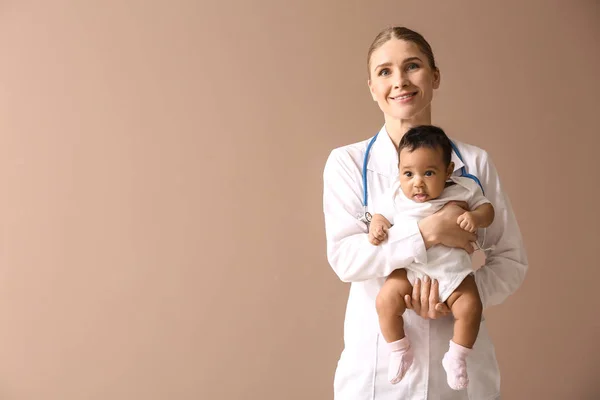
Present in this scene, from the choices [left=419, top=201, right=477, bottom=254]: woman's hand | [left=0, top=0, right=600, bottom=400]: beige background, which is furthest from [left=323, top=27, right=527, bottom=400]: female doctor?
[left=0, top=0, right=600, bottom=400]: beige background

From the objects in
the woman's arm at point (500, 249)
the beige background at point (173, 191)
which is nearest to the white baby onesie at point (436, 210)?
the woman's arm at point (500, 249)

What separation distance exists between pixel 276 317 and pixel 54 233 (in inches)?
47.4

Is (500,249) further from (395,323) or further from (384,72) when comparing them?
(384,72)

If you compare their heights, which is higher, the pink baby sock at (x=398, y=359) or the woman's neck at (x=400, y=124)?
the woman's neck at (x=400, y=124)

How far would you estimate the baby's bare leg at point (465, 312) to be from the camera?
67.7 inches

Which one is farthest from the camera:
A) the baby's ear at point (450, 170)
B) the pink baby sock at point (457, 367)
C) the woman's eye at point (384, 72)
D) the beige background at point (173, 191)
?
the beige background at point (173, 191)

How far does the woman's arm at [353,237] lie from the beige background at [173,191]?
5.08 feet

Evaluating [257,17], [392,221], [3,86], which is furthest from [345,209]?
[3,86]

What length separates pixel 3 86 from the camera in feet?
11.4

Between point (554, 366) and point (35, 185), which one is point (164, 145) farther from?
point (554, 366)

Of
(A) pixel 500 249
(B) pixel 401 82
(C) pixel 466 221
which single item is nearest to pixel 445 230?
(C) pixel 466 221

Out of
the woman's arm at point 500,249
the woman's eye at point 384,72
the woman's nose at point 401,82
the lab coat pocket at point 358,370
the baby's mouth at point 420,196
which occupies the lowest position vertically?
the lab coat pocket at point 358,370

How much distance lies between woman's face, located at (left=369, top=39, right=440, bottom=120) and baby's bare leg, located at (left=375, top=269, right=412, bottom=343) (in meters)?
0.49

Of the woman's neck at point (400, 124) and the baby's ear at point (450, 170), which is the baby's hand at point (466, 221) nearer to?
the baby's ear at point (450, 170)
